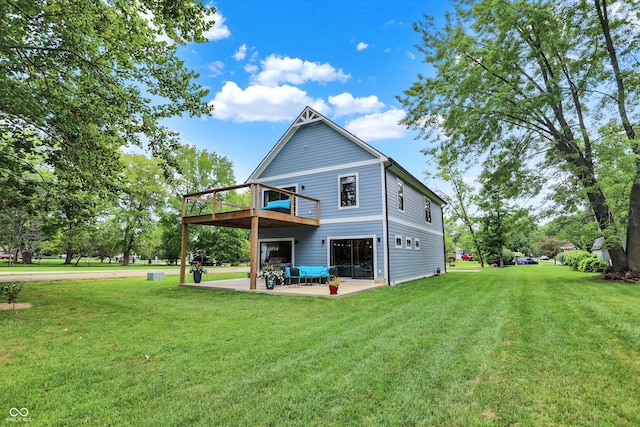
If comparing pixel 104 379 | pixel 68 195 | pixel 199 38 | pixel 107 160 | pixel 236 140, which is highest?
pixel 236 140

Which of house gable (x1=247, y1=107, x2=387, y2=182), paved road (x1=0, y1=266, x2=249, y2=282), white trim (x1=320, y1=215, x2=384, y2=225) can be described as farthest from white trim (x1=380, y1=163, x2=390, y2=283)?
paved road (x1=0, y1=266, x2=249, y2=282)

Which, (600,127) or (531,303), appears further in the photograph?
(600,127)

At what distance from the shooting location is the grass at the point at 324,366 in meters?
2.58

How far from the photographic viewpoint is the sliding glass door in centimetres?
1245

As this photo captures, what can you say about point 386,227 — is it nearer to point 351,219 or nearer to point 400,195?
point 351,219

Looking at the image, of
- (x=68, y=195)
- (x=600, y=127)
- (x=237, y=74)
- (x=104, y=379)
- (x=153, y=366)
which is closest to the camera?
(x=104, y=379)

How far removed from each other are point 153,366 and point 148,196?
103 ft

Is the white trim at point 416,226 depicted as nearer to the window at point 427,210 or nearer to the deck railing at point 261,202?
the window at point 427,210

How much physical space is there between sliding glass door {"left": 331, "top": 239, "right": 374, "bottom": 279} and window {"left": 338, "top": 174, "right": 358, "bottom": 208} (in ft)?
5.13

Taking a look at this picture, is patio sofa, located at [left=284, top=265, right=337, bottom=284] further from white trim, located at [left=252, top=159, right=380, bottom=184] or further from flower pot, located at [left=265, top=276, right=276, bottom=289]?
white trim, located at [left=252, top=159, right=380, bottom=184]

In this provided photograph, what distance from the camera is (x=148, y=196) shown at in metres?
30.7

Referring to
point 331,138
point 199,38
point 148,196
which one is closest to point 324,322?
point 199,38

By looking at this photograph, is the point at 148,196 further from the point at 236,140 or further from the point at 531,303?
the point at 531,303

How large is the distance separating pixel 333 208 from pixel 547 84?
9628mm
